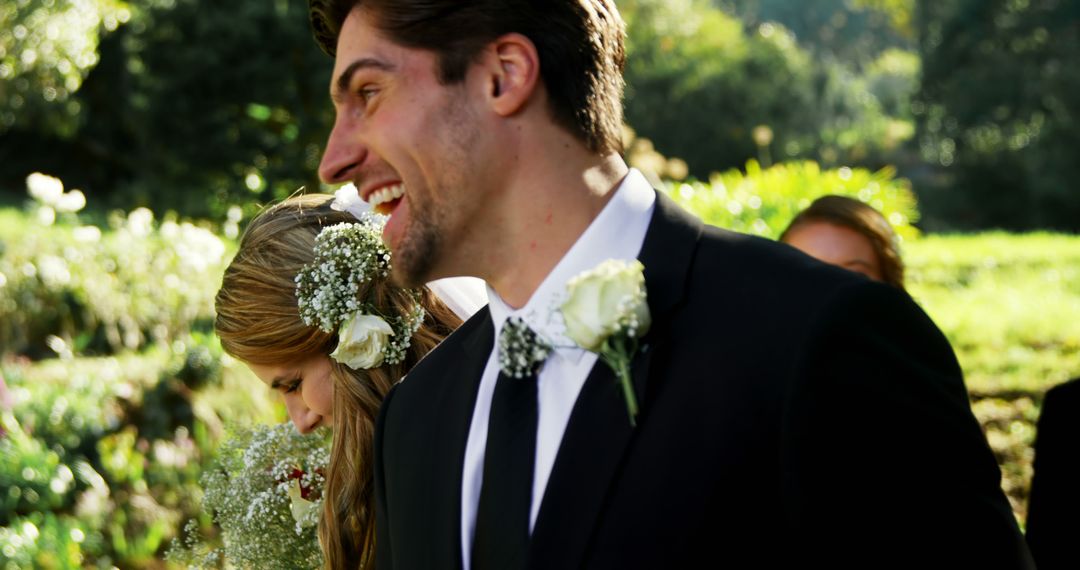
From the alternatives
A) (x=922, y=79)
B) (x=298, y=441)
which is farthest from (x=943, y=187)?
(x=298, y=441)

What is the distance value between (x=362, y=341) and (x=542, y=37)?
48.1 inches

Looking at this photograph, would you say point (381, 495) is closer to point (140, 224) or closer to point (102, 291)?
point (140, 224)

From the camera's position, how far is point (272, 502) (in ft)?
10.1

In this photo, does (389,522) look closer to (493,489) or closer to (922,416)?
(493,489)

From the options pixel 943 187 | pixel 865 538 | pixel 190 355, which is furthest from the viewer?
pixel 943 187

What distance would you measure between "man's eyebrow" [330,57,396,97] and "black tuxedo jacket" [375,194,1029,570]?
1.81ft

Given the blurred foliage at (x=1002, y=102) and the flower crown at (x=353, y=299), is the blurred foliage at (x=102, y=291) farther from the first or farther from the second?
the blurred foliage at (x=1002, y=102)

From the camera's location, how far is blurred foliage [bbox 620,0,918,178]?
33250 millimetres

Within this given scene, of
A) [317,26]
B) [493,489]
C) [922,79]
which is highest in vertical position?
[922,79]

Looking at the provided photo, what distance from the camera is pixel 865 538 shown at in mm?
1521

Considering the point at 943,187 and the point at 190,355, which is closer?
the point at 190,355

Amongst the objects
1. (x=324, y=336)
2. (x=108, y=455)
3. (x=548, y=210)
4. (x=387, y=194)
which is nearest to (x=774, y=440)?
(x=548, y=210)

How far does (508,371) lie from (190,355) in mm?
6837

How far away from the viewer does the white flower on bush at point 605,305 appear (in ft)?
5.57
